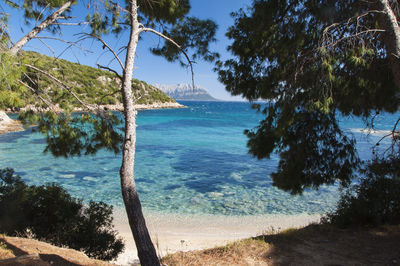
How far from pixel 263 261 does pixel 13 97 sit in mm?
4888

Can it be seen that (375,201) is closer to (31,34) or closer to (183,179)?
(31,34)

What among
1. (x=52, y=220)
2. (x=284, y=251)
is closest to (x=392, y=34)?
(x=284, y=251)

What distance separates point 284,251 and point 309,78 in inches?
136

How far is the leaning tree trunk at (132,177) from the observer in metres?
3.50

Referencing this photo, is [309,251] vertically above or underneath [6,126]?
underneath

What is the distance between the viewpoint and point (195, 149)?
24062 mm

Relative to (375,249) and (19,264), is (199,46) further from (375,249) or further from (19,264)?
(375,249)

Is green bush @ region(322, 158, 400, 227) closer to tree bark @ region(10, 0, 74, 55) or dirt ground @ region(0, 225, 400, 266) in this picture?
dirt ground @ region(0, 225, 400, 266)

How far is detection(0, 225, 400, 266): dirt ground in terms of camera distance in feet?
14.3

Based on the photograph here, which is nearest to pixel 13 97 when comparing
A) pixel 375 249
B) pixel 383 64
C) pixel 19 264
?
pixel 19 264

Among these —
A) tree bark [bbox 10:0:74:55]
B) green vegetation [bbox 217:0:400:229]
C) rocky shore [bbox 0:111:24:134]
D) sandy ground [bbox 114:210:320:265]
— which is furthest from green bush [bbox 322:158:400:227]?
rocky shore [bbox 0:111:24:134]

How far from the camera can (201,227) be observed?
8.89m

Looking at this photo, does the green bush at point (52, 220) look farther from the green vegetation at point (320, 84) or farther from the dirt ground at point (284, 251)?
the green vegetation at point (320, 84)

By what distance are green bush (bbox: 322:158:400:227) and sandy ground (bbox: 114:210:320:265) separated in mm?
2353
